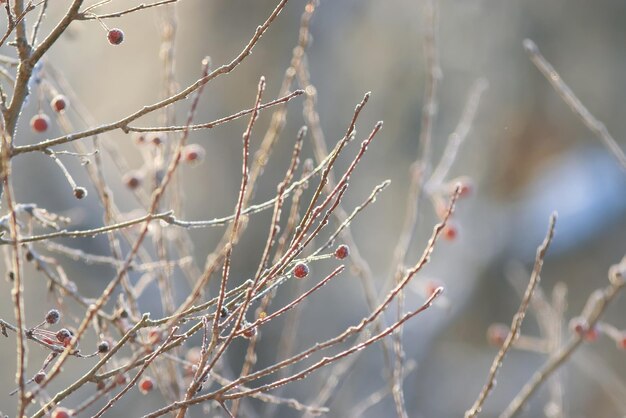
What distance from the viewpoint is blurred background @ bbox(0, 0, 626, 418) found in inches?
224

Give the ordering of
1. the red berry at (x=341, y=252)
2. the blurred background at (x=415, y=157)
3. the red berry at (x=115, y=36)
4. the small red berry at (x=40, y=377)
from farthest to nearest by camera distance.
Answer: the blurred background at (x=415, y=157) < the red berry at (x=115, y=36) < the red berry at (x=341, y=252) < the small red berry at (x=40, y=377)

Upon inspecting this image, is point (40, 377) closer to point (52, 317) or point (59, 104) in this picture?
point (52, 317)

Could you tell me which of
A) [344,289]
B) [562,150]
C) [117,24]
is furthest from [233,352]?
[562,150]

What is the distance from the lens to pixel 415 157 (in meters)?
7.92

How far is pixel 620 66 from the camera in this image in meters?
7.21

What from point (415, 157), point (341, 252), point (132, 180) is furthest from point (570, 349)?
point (415, 157)

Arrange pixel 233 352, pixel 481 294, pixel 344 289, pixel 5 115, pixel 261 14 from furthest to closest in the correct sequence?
pixel 481 294 → pixel 344 289 → pixel 261 14 → pixel 233 352 → pixel 5 115

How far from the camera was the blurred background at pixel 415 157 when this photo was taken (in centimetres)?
568

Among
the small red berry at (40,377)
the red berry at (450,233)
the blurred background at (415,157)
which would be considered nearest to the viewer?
the small red berry at (40,377)

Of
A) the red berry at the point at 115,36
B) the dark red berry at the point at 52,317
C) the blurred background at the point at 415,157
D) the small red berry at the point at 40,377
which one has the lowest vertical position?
the small red berry at the point at 40,377

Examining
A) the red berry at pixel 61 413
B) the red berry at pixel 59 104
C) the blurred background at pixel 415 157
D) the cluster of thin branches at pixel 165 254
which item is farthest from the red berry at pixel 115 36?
the blurred background at pixel 415 157

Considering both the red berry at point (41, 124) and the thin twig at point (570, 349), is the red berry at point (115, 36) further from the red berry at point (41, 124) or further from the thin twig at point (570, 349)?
the thin twig at point (570, 349)

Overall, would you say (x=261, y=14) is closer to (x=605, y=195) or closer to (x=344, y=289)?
(x=344, y=289)

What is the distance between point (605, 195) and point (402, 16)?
8.49 feet
